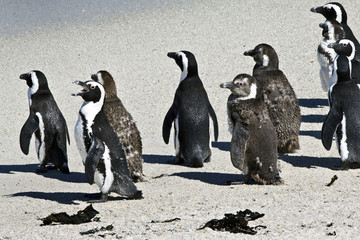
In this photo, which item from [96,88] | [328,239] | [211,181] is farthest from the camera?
[211,181]

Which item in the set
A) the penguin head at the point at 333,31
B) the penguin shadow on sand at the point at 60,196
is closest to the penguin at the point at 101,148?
the penguin shadow on sand at the point at 60,196

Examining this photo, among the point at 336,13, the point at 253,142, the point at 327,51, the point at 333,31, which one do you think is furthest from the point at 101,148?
the point at 336,13

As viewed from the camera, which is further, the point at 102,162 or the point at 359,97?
the point at 359,97

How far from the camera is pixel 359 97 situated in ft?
29.3

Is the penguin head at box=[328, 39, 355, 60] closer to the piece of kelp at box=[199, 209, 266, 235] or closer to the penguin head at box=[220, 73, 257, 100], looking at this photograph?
the penguin head at box=[220, 73, 257, 100]

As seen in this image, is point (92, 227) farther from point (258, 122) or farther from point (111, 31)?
point (111, 31)

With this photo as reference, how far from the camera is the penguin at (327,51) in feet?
38.6

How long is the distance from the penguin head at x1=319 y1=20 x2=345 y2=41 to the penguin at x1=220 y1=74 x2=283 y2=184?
4.08 meters

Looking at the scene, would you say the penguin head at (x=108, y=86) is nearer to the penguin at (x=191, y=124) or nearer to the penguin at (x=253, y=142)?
the penguin at (x=191, y=124)

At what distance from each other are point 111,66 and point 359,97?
6169 mm

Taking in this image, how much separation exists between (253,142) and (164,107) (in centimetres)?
416

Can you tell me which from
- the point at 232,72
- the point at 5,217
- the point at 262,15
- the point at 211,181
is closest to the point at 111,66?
the point at 232,72

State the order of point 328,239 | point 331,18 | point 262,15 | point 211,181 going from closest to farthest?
point 328,239 < point 211,181 < point 331,18 < point 262,15

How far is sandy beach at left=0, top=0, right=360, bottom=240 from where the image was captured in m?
6.65
